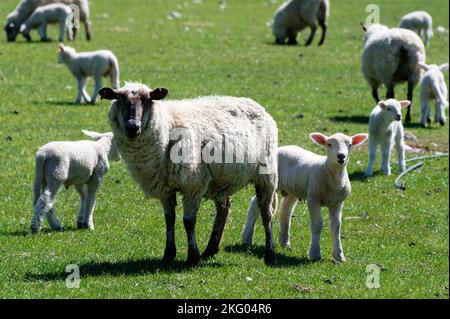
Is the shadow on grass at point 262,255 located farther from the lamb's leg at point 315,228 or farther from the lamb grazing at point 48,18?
the lamb grazing at point 48,18

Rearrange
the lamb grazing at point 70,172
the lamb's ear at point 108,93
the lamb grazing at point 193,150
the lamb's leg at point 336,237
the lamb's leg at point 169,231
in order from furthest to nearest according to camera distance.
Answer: the lamb grazing at point 70,172 < the lamb's leg at point 336,237 < the lamb's leg at point 169,231 < the lamb grazing at point 193,150 < the lamb's ear at point 108,93

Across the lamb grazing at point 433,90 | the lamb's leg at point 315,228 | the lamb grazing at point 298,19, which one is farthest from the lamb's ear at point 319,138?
the lamb grazing at point 298,19

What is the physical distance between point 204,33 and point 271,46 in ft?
9.01

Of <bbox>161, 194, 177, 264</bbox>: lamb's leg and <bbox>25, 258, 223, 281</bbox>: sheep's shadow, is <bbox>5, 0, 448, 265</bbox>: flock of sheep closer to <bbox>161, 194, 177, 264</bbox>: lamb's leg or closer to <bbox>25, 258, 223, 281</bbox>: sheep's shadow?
<bbox>161, 194, 177, 264</bbox>: lamb's leg

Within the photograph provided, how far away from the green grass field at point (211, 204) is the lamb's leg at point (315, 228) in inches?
4.2

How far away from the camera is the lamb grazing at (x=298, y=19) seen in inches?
1236

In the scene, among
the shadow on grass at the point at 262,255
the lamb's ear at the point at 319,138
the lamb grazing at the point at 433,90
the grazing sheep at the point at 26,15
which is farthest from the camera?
the grazing sheep at the point at 26,15

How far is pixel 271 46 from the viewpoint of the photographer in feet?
100

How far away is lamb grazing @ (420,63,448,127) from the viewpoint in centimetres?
1905

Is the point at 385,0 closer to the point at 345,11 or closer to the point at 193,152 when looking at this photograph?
the point at 345,11

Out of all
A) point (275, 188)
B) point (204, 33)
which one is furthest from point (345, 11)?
point (275, 188)

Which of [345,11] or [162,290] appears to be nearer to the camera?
[162,290]

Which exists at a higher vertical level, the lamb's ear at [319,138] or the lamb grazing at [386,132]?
the lamb's ear at [319,138]

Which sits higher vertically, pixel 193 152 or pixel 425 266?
pixel 193 152
